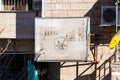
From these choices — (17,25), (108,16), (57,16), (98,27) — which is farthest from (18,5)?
(108,16)

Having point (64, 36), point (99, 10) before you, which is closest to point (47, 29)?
point (64, 36)

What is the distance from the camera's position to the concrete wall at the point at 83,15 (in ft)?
47.8

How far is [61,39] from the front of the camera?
1423cm

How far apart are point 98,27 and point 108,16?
19.8 inches

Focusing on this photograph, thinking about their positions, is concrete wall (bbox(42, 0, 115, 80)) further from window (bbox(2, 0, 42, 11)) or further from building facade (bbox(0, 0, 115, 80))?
window (bbox(2, 0, 42, 11))

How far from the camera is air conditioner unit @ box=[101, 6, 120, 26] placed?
46.8 feet

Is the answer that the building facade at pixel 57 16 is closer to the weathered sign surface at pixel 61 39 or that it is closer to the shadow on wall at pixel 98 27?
the shadow on wall at pixel 98 27

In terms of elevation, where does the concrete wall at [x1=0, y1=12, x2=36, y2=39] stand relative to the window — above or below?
below

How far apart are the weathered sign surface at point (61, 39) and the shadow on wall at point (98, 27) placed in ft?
1.74

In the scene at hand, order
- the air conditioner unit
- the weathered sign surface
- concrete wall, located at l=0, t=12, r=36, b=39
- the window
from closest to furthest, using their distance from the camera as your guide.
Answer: the weathered sign surface, the air conditioner unit, concrete wall, located at l=0, t=12, r=36, b=39, the window

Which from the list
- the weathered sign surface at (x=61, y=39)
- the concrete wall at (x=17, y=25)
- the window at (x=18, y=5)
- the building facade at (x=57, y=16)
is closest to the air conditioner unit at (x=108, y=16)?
the building facade at (x=57, y=16)

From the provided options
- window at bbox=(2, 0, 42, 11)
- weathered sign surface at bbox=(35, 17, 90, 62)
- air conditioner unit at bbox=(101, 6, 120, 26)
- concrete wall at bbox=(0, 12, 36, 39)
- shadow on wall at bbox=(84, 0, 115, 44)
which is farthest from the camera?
window at bbox=(2, 0, 42, 11)

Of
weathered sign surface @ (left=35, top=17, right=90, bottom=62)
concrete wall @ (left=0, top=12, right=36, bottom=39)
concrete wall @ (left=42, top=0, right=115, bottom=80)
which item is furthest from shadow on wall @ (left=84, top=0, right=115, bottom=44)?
concrete wall @ (left=0, top=12, right=36, bottom=39)

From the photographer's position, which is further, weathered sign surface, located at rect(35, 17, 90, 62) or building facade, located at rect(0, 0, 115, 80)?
building facade, located at rect(0, 0, 115, 80)
